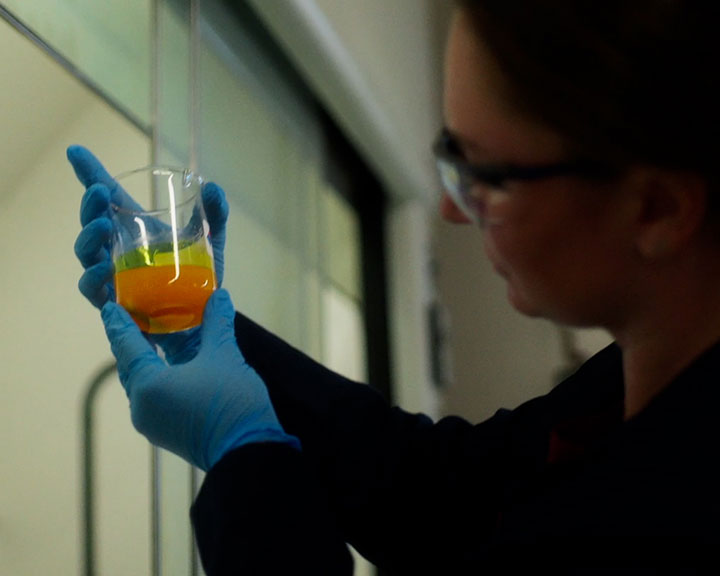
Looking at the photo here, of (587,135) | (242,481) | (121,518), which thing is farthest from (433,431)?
(121,518)

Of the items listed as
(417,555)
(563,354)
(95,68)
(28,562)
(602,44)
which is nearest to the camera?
(602,44)

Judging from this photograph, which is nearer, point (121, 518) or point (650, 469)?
point (650, 469)

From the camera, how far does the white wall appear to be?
122 centimetres

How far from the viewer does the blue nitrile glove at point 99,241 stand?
0.84m

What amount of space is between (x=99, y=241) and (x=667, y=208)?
57 cm

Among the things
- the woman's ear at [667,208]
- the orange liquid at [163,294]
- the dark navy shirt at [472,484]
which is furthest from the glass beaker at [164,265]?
the woman's ear at [667,208]

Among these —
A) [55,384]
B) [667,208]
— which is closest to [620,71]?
[667,208]

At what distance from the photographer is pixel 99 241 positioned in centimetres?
84

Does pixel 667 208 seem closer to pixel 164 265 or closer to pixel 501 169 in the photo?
pixel 501 169

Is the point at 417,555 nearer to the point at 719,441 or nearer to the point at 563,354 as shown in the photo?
the point at 719,441

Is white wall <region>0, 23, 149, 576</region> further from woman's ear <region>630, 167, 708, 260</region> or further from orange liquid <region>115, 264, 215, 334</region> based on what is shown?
woman's ear <region>630, 167, 708, 260</region>

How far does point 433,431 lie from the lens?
896 millimetres

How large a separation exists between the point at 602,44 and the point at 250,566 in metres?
0.48

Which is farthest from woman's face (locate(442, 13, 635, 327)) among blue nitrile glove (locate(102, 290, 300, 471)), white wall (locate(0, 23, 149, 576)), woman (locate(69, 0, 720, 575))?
white wall (locate(0, 23, 149, 576))
